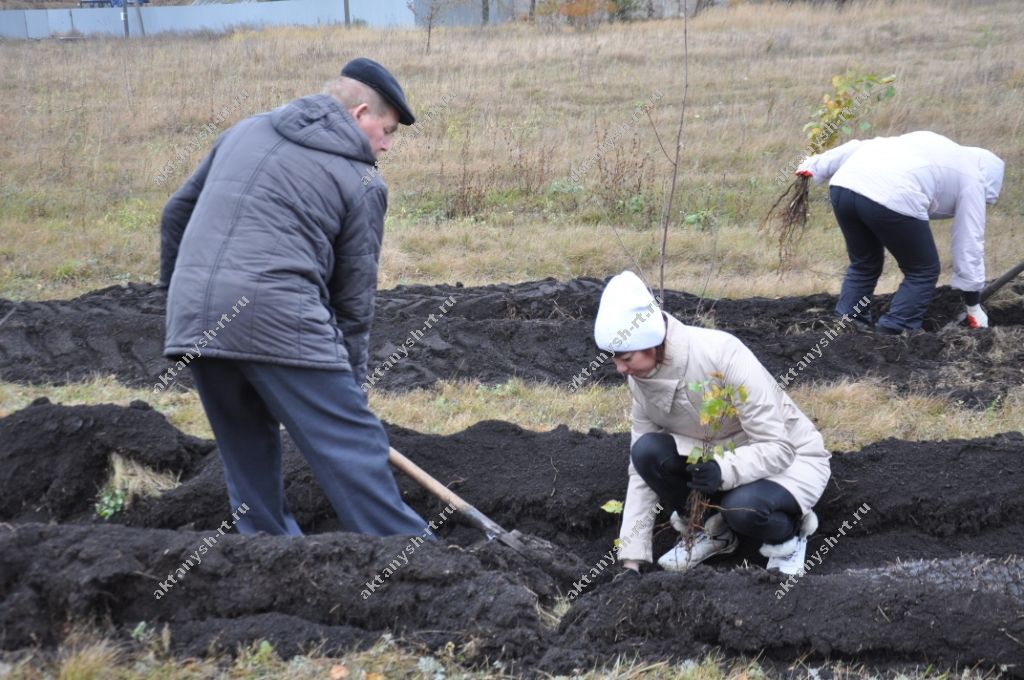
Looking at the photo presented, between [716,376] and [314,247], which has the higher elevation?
[314,247]

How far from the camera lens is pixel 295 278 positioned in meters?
3.36

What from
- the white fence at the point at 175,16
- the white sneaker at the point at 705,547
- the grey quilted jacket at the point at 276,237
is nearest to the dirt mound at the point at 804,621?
the white sneaker at the point at 705,547

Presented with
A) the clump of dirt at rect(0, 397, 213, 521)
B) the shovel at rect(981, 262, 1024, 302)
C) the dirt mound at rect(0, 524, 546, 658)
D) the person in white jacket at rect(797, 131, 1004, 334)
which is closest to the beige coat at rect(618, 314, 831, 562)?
the dirt mound at rect(0, 524, 546, 658)

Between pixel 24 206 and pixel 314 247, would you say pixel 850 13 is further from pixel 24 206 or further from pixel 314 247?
pixel 314 247

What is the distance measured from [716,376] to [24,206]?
10030 mm

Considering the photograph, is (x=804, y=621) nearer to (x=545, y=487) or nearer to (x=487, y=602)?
(x=487, y=602)

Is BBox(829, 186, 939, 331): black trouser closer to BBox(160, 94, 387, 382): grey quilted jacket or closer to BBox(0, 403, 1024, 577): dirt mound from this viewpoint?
BBox(0, 403, 1024, 577): dirt mound

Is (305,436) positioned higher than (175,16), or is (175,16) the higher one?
(175,16)

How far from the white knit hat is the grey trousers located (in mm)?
903

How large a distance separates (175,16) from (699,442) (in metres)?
38.7

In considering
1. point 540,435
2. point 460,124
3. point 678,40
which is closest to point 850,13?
point 678,40

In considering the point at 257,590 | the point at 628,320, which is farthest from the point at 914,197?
the point at 257,590

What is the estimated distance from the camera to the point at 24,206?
1130 centimetres

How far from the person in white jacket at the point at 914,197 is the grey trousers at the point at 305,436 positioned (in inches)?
164
